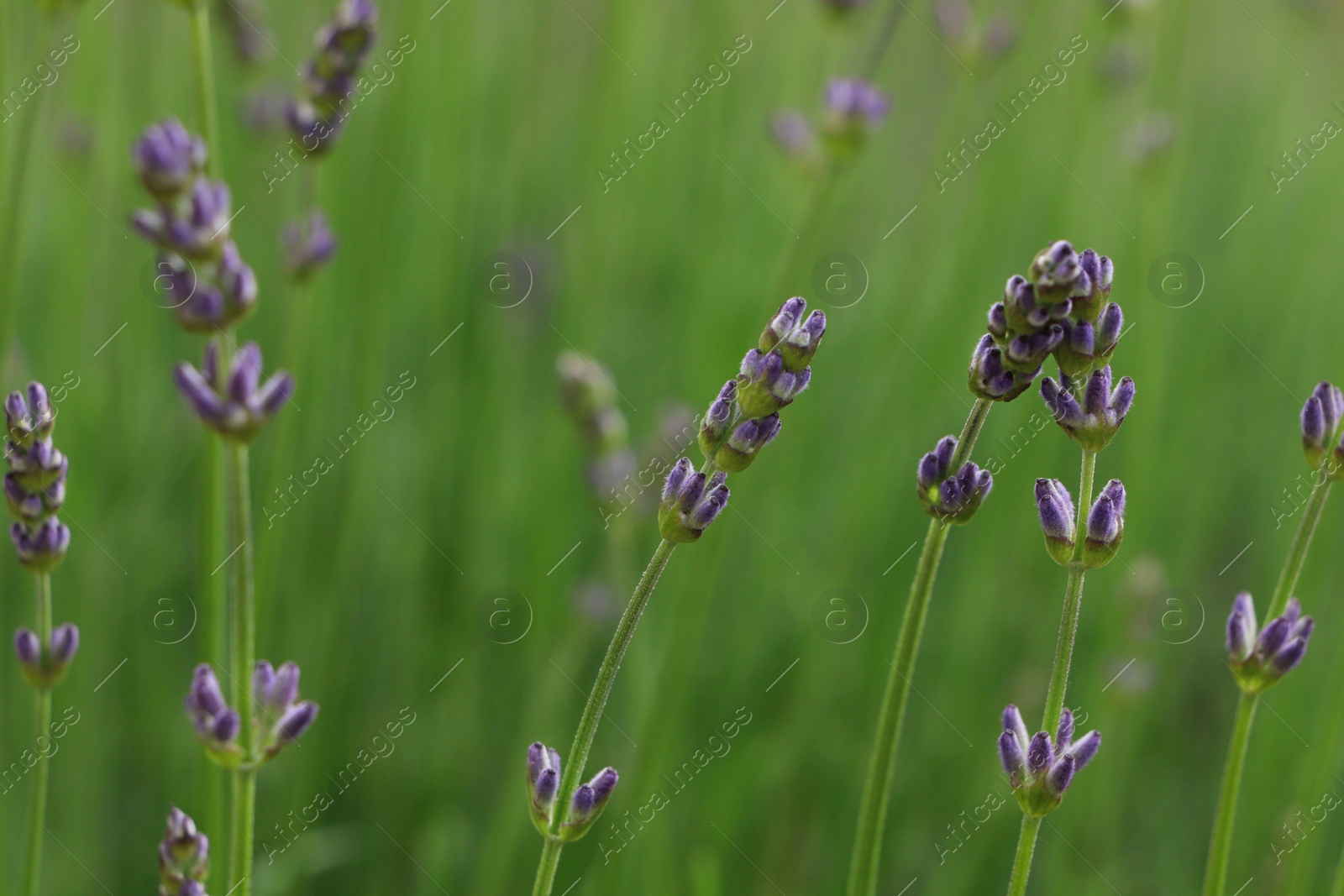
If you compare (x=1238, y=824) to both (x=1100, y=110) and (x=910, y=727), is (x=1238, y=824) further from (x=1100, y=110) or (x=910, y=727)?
(x=1100, y=110)

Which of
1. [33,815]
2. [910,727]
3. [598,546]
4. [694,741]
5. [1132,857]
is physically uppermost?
[33,815]

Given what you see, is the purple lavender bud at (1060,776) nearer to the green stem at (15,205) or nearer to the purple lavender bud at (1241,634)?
the purple lavender bud at (1241,634)

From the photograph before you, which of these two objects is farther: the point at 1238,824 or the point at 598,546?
the point at 598,546

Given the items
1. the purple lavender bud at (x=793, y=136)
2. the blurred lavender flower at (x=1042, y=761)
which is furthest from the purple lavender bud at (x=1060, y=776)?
the purple lavender bud at (x=793, y=136)

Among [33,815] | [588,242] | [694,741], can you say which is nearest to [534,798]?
[33,815]

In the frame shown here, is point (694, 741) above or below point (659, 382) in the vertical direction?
below

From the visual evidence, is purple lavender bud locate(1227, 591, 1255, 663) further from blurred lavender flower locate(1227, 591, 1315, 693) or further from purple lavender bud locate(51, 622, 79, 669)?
purple lavender bud locate(51, 622, 79, 669)
